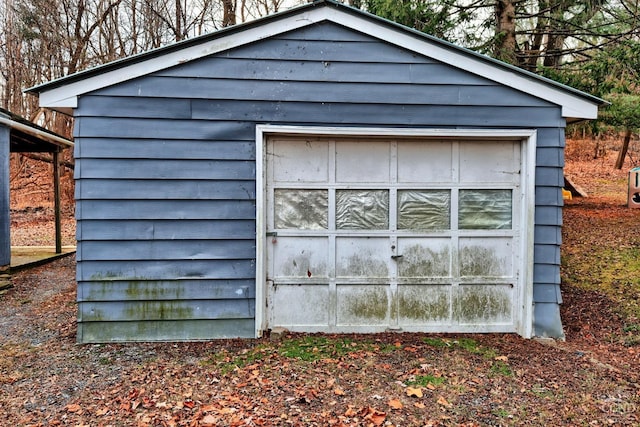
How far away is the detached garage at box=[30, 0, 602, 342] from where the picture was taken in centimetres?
431

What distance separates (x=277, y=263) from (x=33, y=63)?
14.9 m

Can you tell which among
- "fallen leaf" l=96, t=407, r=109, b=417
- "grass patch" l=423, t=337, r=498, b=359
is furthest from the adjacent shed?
"grass patch" l=423, t=337, r=498, b=359

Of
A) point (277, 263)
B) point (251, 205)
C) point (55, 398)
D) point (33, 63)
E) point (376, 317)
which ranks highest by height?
point (33, 63)

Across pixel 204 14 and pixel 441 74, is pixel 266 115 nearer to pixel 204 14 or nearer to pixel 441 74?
pixel 441 74

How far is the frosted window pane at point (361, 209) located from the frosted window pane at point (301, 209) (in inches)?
6.3

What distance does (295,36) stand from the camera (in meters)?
4.39

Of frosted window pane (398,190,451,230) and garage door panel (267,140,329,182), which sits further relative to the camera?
frosted window pane (398,190,451,230)

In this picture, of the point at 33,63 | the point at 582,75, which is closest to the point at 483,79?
the point at 582,75

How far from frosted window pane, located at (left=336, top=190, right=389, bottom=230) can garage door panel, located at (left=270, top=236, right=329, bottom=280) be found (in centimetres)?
30

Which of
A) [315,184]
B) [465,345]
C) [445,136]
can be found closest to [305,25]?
[315,184]

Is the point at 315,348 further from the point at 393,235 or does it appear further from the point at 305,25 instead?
the point at 305,25

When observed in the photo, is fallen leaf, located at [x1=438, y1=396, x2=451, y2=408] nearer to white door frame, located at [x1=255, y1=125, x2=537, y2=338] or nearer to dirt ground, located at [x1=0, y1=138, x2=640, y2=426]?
dirt ground, located at [x1=0, y1=138, x2=640, y2=426]

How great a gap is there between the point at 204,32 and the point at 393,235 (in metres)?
12.8

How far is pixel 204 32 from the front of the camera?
1481 centimetres
